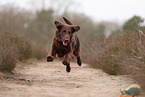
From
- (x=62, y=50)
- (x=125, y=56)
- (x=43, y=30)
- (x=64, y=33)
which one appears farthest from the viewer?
(x=43, y=30)

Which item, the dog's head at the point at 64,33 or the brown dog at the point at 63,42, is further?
the brown dog at the point at 63,42

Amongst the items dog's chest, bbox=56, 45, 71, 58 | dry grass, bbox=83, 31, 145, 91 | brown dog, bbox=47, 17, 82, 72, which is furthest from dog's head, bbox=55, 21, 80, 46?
dry grass, bbox=83, 31, 145, 91

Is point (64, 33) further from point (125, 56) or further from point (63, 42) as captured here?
point (125, 56)

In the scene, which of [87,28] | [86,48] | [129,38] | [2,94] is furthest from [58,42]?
[87,28]

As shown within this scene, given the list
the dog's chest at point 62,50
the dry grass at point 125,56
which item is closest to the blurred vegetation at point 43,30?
the dry grass at point 125,56

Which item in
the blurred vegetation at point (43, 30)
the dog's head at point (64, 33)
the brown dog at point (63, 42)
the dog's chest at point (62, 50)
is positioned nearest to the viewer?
the dog's head at point (64, 33)

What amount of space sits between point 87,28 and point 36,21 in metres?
8.72

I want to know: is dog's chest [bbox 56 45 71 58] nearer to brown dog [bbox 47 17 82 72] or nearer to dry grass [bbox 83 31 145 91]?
brown dog [bbox 47 17 82 72]

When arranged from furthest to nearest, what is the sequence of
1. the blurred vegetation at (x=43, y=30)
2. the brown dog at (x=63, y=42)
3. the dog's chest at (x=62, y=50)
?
the blurred vegetation at (x=43, y=30)
the dog's chest at (x=62, y=50)
the brown dog at (x=63, y=42)

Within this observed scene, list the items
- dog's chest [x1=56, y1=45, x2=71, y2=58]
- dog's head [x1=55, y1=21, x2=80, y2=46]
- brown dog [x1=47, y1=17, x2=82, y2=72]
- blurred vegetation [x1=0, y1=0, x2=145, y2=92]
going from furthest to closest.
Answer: blurred vegetation [x1=0, y1=0, x2=145, y2=92], dog's chest [x1=56, y1=45, x2=71, y2=58], brown dog [x1=47, y1=17, x2=82, y2=72], dog's head [x1=55, y1=21, x2=80, y2=46]

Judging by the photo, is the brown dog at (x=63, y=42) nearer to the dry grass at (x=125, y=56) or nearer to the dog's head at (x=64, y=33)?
the dog's head at (x=64, y=33)

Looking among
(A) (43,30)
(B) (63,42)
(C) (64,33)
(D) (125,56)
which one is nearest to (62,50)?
(B) (63,42)

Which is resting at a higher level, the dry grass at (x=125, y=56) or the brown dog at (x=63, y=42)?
the brown dog at (x=63, y=42)

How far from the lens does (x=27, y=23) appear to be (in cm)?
3681
